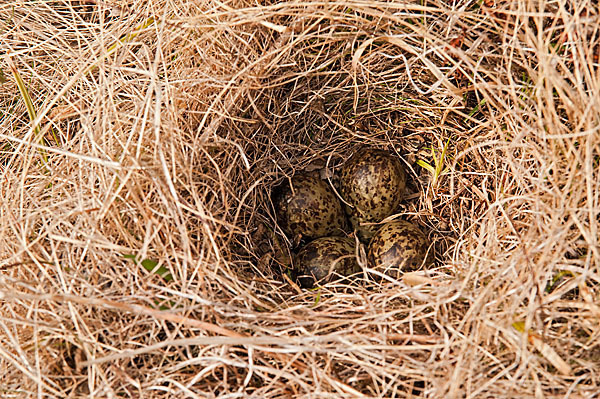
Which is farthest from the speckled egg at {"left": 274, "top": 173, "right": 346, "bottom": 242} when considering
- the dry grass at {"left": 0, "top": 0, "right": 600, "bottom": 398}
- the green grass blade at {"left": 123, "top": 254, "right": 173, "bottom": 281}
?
the green grass blade at {"left": 123, "top": 254, "right": 173, "bottom": 281}

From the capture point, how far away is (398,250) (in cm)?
173

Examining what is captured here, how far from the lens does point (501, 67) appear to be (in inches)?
59.2

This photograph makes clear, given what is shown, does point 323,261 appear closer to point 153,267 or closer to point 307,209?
point 307,209

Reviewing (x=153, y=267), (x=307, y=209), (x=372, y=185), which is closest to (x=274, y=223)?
(x=307, y=209)

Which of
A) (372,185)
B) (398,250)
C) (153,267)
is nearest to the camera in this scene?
(153,267)

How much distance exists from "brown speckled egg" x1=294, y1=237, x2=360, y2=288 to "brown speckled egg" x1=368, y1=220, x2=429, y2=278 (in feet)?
0.26

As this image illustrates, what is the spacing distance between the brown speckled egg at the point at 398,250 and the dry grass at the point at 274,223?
0.10m

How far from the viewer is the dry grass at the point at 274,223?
52.2 inches

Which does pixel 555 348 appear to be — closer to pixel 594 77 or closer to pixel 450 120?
pixel 594 77

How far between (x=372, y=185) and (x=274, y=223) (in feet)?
1.17

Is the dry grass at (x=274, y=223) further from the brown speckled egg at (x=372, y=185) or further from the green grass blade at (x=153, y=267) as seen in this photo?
the brown speckled egg at (x=372, y=185)

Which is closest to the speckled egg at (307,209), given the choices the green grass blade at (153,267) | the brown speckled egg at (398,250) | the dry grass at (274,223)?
the dry grass at (274,223)

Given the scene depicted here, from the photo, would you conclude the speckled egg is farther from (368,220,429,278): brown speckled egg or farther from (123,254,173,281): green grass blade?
(123,254,173,281): green grass blade

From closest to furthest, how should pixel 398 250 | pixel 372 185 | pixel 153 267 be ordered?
pixel 153 267
pixel 398 250
pixel 372 185
